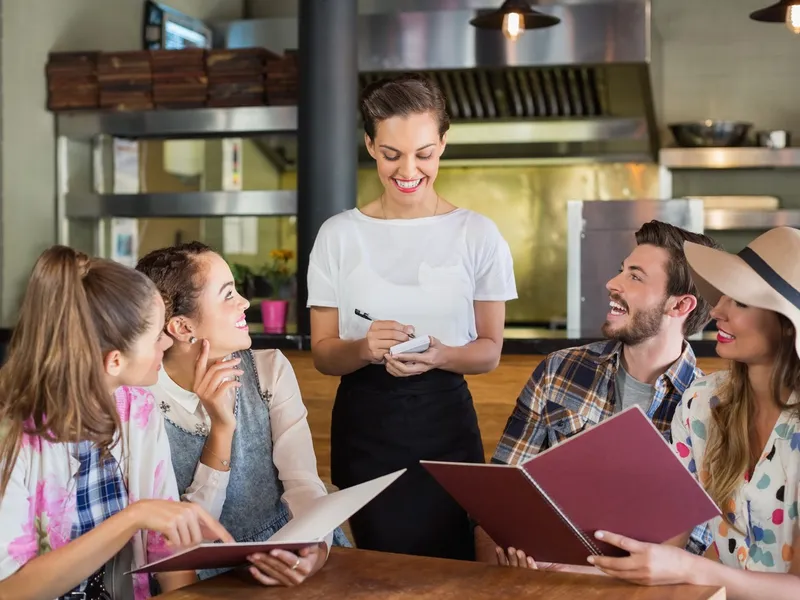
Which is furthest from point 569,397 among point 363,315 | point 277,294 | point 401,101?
point 277,294

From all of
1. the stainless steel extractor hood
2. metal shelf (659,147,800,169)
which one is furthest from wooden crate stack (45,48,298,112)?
metal shelf (659,147,800,169)

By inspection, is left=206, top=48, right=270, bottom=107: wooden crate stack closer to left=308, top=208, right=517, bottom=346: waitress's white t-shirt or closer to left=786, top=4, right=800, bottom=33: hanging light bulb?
left=786, top=4, right=800, bottom=33: hanging light bulb

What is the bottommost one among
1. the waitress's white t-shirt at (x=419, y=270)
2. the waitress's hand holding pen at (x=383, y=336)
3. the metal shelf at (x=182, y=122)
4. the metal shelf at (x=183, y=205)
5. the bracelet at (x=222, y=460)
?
the bracelet at (x=222, y=460)

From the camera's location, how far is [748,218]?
6551 millimetres

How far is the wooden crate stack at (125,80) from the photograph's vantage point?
5.58 meters

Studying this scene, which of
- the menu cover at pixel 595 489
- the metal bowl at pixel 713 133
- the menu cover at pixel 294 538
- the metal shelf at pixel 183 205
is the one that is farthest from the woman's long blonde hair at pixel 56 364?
the metal bowl at pixel 713 133

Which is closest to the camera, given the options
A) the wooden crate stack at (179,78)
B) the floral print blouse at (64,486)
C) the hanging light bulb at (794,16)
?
the floral print blouse at (64,486)

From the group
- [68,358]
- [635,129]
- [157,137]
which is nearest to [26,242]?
[157,137]

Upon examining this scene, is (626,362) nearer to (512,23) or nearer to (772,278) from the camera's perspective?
(772,278)

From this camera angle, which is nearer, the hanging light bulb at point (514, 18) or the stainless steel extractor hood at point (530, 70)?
the hanging light bulb at point (514, 18)

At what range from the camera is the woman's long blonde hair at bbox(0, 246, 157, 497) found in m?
1.71

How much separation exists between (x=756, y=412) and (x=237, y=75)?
158 inches

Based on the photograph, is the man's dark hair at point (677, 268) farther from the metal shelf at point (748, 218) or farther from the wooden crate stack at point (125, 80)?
the metal shelf at point (748, 218)

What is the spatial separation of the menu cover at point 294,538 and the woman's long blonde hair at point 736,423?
66 cm
